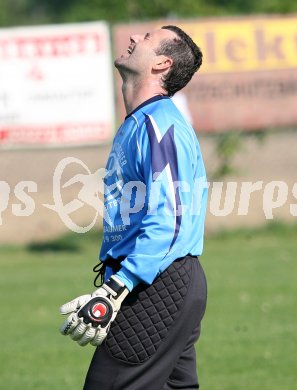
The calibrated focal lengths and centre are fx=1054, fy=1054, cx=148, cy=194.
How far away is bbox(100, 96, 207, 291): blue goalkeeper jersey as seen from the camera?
4.21 metres

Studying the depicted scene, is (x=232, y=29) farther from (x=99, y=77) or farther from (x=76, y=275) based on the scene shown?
(x=76, y=275)

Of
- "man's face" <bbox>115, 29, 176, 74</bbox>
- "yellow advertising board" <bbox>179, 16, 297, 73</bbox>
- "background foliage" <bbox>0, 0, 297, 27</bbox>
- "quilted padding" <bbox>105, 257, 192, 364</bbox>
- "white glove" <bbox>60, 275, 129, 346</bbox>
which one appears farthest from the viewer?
"background foliage" <bbox>0, 0, 297, 27</bbox>

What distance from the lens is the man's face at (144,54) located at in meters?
4.53

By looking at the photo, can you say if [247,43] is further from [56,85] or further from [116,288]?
[116,288]

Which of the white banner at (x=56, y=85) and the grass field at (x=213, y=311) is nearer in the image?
the grass field at (x=213, y=311)

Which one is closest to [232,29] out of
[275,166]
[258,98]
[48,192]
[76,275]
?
[258,98]

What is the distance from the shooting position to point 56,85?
44.2 feet

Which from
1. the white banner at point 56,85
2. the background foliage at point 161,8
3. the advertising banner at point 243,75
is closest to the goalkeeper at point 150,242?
the white banner at point 56,85

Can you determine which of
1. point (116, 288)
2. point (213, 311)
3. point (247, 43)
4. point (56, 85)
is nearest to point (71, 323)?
point (116, 288)

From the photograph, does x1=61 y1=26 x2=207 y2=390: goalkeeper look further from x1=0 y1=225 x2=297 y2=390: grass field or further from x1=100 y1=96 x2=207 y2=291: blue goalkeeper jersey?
x1=0 y1=225 x2=297 y2=390: grass field

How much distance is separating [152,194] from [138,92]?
1.83ft

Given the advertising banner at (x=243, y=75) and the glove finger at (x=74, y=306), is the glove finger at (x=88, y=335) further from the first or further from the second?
the advertising banner at (x=243, y=75)

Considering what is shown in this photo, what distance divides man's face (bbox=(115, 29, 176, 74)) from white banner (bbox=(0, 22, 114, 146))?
8.85 meters

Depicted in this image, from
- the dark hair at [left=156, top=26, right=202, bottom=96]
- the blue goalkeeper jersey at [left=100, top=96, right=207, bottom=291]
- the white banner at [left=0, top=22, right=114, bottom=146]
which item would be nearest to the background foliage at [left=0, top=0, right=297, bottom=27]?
the white banner at [left=0, top=22, right=114, bottom=146]
